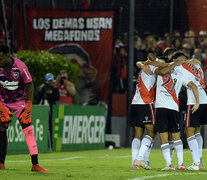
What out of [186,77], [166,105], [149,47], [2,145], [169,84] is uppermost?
[149,47]

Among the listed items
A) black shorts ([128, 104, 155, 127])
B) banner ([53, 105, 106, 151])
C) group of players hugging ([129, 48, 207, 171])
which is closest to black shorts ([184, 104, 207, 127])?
group of players hugging ([129, 48, 207, 171])

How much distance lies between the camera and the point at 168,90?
10570 millimetres

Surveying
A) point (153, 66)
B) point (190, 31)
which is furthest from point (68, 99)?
point (153, 66)

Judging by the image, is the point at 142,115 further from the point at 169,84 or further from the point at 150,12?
the point at 150,12

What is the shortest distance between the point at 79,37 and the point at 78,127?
4.47 meters

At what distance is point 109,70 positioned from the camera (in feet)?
67.8

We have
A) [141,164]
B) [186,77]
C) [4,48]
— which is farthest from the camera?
[186,77]

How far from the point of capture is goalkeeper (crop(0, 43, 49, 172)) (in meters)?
9.88

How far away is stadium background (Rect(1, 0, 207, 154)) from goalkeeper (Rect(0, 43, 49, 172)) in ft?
33.3

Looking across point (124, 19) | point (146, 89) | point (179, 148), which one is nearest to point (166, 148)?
point (179, 148)

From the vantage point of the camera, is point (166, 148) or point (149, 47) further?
point (149, 47)

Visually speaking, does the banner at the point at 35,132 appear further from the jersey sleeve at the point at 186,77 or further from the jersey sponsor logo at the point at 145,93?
the jersey sleeve at the point at 186,77

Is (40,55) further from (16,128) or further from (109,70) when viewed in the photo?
(16,128)

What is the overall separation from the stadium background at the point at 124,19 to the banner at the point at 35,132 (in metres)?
3.71
